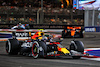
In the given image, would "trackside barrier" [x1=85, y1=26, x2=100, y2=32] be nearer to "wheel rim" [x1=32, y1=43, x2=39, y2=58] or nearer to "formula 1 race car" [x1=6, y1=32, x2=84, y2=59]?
"formula 1 race car" [x1=6, y1=32, x2=84, y2=59]

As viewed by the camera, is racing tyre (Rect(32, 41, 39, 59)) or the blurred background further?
the blurred background

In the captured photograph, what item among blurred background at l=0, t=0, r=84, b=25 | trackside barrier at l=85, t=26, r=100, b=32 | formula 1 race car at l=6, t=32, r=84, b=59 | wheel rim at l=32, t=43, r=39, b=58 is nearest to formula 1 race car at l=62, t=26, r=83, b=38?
blurred background at l=0, t=0, r=84, b=25

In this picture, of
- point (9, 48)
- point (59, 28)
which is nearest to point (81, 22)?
point (59, 28)

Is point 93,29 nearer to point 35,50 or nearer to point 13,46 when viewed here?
point 13,46

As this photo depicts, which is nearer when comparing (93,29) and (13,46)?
(13,46)

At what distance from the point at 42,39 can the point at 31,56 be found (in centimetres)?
88

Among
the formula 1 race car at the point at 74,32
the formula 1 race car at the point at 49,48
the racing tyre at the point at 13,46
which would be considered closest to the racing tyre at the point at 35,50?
the formula 1 race car at the point at 49,48

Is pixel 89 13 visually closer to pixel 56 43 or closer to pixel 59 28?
pixel 59 28

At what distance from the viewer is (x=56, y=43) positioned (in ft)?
28.6

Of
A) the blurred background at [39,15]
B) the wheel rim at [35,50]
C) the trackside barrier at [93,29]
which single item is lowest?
the trackside barrier at [93,29]

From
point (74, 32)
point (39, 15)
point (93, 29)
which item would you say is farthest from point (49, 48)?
point (93, 29)

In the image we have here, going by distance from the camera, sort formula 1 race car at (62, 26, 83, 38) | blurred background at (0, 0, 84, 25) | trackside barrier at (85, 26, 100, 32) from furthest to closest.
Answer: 1. trackside barrier at (85, 26, 100, 32)
2. blurred background at (0, 0, 84, 25)
3. formula 1 race car at (62, 26, 83, 38)

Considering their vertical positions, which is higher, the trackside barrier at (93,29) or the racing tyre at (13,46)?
the racing tyre at (13,46)

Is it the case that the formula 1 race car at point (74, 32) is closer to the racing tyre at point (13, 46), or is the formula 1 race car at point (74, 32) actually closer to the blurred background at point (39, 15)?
the blurred background at point (39, 15)
